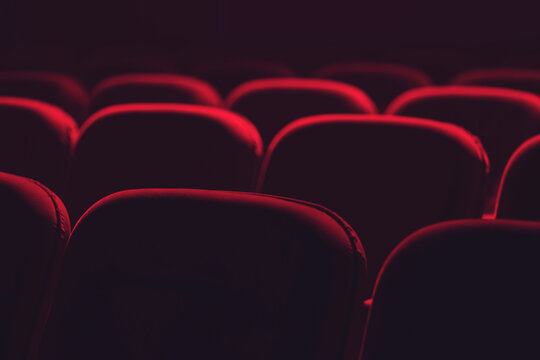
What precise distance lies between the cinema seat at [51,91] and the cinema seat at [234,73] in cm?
72

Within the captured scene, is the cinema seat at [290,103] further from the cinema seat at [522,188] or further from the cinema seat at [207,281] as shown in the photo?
the cinema seat at [207,281]

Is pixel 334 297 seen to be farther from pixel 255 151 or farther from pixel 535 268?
pixel 255 151

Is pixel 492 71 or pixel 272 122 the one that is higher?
pixel 492 71

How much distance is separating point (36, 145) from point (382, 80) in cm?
131

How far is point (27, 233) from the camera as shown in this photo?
2.89 ft

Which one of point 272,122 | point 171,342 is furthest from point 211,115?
point 171,342

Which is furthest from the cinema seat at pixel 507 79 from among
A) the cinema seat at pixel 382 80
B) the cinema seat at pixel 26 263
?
the cinema seat at pixel 26 263

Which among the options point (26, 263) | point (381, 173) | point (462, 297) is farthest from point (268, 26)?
point (462, 297)

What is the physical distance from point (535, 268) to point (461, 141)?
1.87ft

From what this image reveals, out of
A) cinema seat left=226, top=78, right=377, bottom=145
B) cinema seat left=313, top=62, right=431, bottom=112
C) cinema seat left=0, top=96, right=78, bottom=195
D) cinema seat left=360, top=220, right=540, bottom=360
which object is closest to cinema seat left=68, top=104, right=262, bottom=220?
cinema seat left=0, top=96, right=78, bottom=195

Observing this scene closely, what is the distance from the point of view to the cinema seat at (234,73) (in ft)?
9.25

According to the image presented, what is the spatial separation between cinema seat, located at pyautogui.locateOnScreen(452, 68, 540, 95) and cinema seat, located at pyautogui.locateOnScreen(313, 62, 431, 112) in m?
0.17

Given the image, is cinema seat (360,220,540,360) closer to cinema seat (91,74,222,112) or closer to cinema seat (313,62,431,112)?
cinema seat (91,74,222,112)

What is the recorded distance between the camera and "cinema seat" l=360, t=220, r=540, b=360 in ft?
2.18
